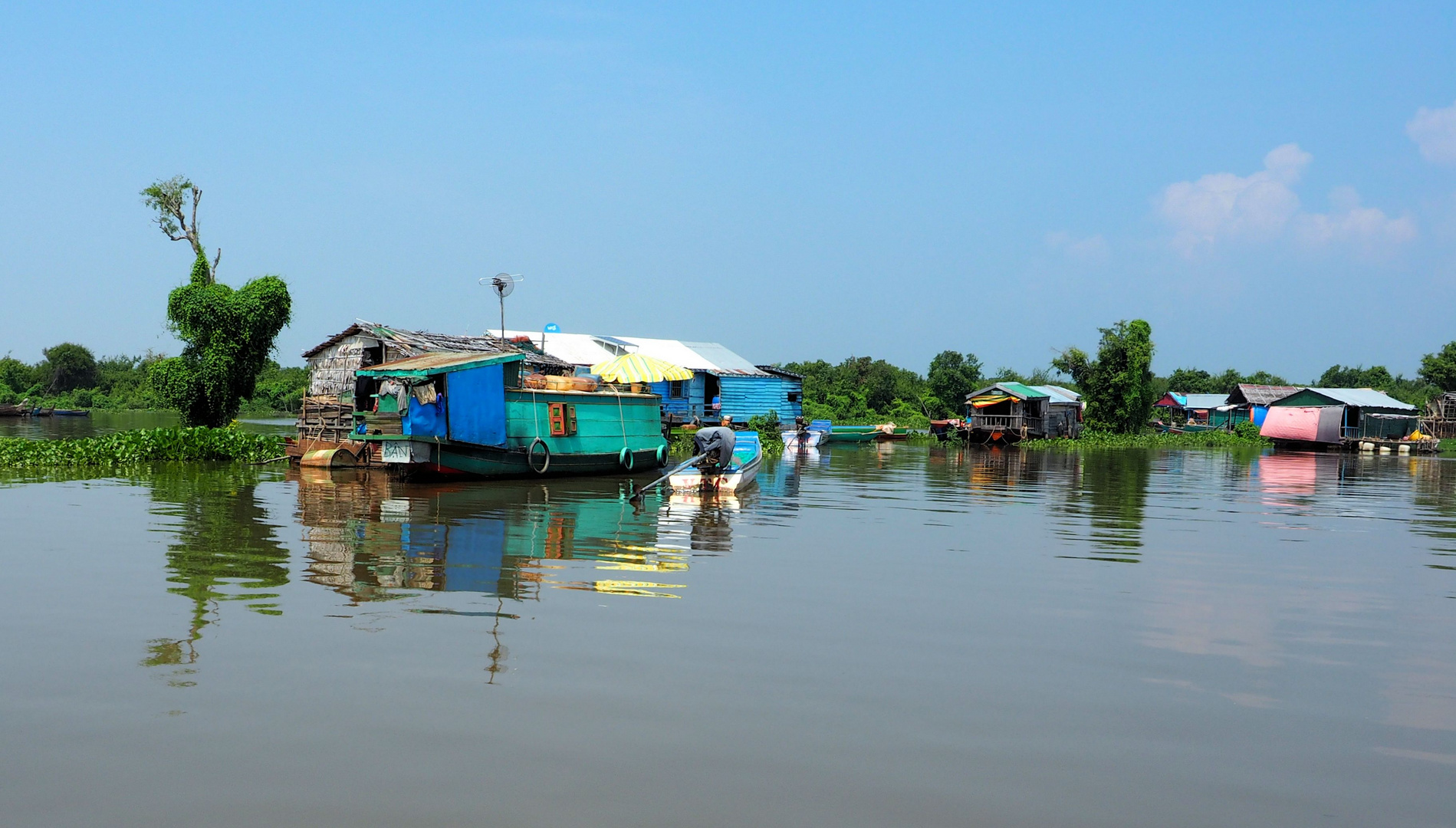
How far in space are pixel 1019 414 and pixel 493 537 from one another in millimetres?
39683

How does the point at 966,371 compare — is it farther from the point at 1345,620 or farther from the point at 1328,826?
the point at 1328,826

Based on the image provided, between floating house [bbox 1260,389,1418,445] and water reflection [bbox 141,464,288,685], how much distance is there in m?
47.7

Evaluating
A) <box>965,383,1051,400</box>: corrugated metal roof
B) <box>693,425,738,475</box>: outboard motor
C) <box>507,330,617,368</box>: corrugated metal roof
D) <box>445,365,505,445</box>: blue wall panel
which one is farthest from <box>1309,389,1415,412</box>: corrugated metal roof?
<box>445,365,505,445</box>: blue wall panel

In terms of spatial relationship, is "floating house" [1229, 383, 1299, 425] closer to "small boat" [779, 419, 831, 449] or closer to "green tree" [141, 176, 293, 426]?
"small boat" [779, 419, 831, 449]

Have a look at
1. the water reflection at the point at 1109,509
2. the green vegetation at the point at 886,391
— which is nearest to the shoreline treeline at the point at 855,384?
the green vegetation at the point at 886,391

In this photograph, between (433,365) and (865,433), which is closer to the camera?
(433,365)

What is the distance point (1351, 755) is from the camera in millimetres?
5285

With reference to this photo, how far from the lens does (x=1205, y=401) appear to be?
6662cm

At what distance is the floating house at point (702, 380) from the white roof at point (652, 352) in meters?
0.03

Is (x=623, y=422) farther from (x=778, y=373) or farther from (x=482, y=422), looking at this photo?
(x=778, y=373)

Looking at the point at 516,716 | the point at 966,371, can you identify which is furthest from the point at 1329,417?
the point at 516,716

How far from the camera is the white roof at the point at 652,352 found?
Answer: 3931 cm

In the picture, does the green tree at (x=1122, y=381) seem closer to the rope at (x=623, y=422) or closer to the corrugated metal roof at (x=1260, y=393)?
the corrugated metal roof at (x=1260, y=393)

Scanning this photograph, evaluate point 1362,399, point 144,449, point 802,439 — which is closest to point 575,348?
point 802,439
